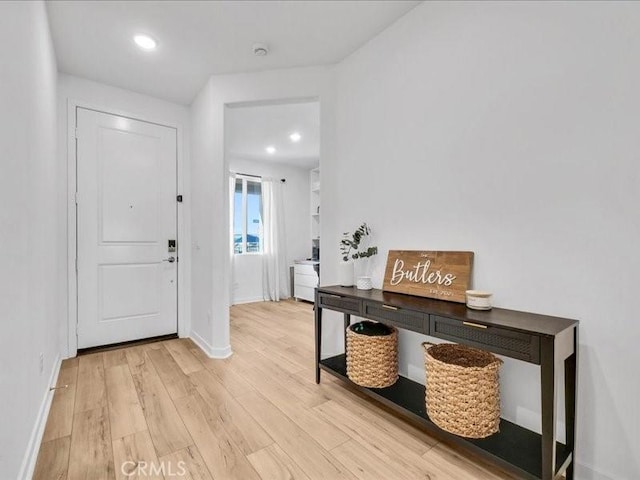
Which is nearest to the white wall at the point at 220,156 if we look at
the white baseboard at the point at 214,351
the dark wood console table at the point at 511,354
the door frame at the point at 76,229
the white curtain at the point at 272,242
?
the white baseboard at the point at 214,351

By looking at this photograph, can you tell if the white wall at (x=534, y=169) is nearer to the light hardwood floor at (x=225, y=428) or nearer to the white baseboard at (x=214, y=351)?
the light hardwood floor at (x=225, y=428)

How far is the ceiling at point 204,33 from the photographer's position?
2.00 m

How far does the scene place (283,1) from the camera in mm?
1947

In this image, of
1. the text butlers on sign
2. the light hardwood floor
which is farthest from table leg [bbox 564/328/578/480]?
the text butlers on sign

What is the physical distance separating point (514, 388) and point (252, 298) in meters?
4.42

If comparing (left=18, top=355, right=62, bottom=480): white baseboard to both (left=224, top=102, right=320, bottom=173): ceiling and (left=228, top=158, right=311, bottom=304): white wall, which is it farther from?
(left=228, top=158, right=311, bottom=304): white wall

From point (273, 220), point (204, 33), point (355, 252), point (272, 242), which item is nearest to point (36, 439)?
point (355, 252)

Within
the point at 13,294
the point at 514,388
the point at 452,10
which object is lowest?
the point at 514,388

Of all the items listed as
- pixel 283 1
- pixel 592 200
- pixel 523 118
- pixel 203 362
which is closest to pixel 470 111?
pixel 523 118

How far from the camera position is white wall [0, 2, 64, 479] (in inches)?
45.8

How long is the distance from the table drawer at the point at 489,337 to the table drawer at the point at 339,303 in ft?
1.73

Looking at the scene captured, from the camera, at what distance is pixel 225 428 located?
1.75m

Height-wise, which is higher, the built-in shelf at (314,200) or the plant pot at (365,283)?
the built-in shelf at (314,200)

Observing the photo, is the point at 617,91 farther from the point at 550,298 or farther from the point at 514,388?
the point at 514,388
